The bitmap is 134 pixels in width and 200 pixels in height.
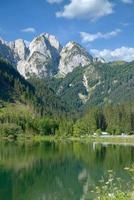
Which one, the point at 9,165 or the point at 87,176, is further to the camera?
the point at 9,165

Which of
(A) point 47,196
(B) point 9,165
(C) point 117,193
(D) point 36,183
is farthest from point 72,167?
(C) point 117,193

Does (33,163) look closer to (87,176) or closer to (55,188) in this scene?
(87,176)

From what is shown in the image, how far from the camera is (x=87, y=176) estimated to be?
264 ft

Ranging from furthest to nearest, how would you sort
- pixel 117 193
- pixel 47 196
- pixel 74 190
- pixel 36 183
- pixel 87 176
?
pixel 87 176
pixel 36 183
pixel 74 190
pixel 47 196
pixel 117 193

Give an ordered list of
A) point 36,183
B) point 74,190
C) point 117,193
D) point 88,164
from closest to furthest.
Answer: point 117,193 → point 74,190 → point 36,183 → point 88,164

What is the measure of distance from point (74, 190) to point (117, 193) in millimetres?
47048

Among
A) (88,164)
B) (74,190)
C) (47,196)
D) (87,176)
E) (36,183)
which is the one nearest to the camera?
(47,196)

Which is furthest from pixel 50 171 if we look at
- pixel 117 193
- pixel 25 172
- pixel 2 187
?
pixel 117 193

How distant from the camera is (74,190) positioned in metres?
64.2

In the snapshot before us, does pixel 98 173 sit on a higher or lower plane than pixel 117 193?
lower

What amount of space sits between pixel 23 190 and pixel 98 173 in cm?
2341

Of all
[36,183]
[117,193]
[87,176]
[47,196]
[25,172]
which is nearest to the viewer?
[117,193]

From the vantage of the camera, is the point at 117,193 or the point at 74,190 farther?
the point at 74,190

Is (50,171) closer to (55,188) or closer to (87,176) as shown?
(87,176)
